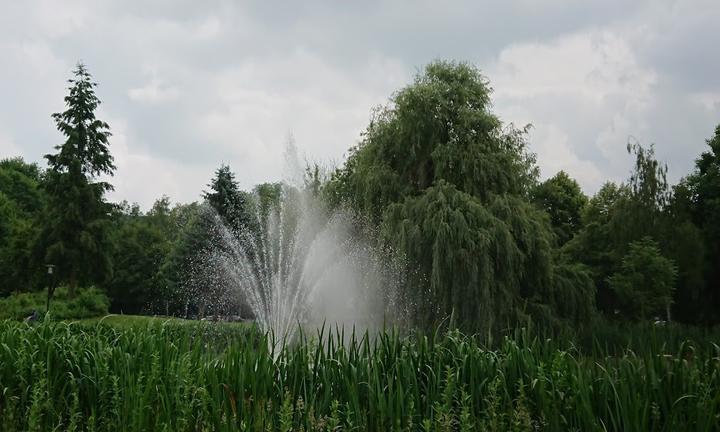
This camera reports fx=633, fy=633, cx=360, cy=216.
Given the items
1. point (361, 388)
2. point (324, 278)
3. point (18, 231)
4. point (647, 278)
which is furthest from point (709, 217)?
point (18, 231)

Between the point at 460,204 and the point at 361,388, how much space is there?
12193 mm

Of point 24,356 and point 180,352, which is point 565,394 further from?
point 24,356

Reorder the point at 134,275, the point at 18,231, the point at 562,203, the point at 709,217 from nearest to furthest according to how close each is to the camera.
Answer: the point at 709,217, the point at 18,231, the point at 562,203, the point at 134,275

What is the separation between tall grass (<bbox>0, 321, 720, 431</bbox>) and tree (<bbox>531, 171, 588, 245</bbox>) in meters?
A: 38.4

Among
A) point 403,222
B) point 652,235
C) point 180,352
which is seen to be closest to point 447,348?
point 180,352

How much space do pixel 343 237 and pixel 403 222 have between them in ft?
9.67

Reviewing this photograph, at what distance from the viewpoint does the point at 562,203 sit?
144 feet

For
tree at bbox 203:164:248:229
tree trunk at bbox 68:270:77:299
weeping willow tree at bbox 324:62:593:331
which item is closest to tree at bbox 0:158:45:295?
tree trunk at bbox 68:270:77:299

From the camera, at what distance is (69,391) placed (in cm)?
570

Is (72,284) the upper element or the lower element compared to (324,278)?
upper

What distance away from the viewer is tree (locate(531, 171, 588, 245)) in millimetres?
42969

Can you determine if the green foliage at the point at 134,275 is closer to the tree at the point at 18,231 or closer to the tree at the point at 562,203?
the tree at the point at 18,231

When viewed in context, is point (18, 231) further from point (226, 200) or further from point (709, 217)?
point (709, 217)

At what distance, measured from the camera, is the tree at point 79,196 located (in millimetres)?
36469
